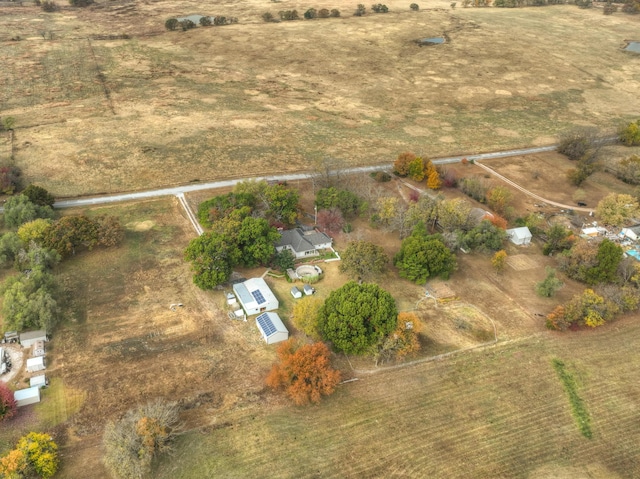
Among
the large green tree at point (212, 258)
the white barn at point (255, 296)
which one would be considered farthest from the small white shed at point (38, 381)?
the white barn at point (255, 296)

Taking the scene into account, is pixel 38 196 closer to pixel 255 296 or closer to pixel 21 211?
pixel 21 211

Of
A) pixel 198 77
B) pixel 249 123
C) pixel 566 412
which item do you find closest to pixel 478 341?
pixel 566 412

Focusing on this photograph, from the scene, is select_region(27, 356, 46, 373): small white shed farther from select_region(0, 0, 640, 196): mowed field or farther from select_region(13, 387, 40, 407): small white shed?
select_region(0, 0, 640, 196): mowed field

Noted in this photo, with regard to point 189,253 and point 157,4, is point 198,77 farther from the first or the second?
point 157,4

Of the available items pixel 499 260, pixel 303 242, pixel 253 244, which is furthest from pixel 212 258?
pixel 499 260

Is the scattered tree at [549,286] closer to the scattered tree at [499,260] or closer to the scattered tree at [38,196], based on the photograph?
the scattered tree at [499,260]

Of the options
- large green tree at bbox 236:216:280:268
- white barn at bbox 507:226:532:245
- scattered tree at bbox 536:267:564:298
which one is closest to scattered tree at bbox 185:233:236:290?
large green tree at bbox 236:216:280:268
